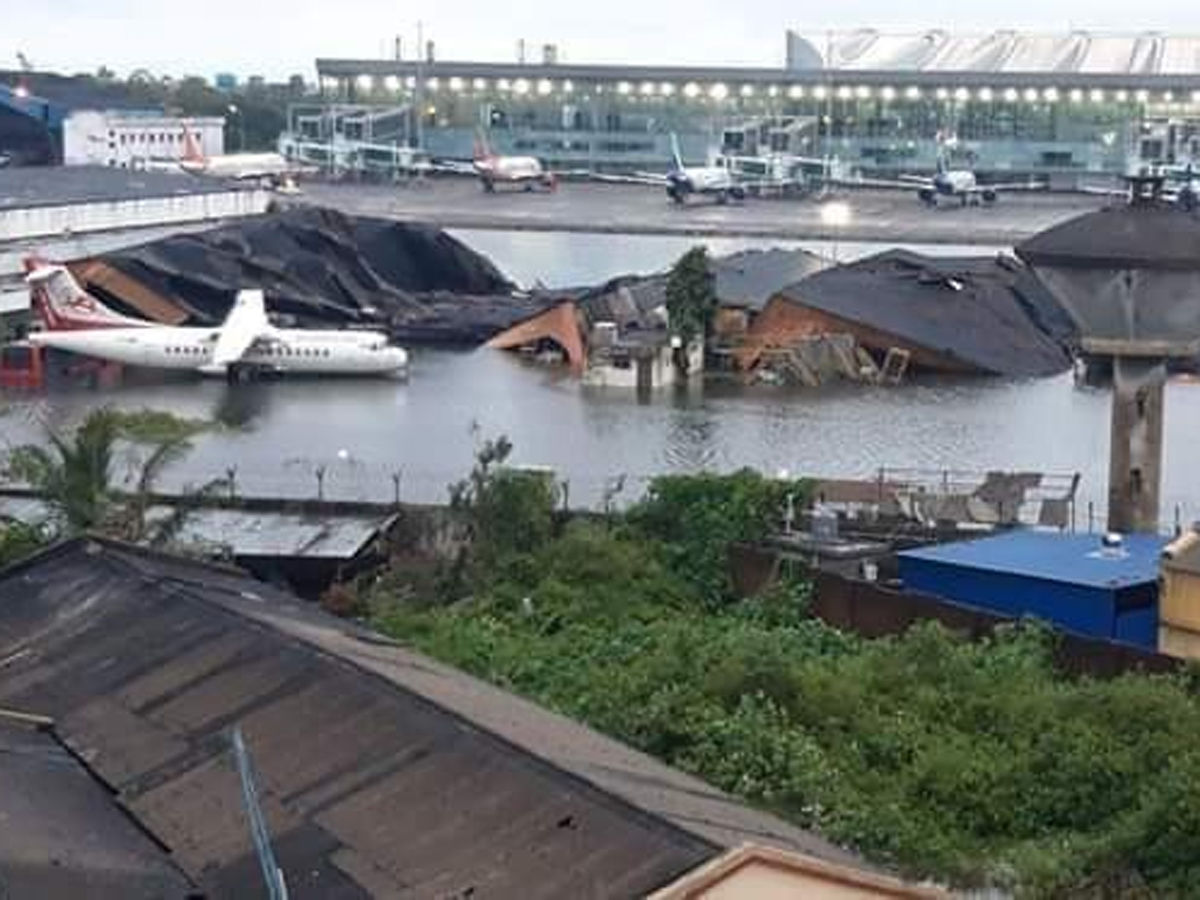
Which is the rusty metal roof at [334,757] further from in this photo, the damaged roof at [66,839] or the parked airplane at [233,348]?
the parked airplane at [233,348]

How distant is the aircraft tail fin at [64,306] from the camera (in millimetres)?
17484

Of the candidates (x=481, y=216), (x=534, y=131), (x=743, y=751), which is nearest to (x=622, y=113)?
(x=534, y=131)

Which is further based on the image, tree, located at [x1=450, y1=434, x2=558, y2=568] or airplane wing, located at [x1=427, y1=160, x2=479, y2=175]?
airplane wing, located at [x1=427, y1=160, x2=479, y2=175]

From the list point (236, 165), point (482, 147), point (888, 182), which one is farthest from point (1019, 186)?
point (236, 165)

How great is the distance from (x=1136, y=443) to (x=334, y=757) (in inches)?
175

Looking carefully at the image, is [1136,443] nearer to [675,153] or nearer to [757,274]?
[757,274]

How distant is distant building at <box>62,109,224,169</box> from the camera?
3634cm

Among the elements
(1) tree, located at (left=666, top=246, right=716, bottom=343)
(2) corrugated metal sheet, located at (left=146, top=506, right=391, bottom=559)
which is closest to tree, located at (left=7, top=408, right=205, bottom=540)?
(2) corrugated metal sheet, located at (left=146, top=506, right=391, bottom=559)

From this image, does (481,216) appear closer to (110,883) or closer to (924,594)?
(924,594)

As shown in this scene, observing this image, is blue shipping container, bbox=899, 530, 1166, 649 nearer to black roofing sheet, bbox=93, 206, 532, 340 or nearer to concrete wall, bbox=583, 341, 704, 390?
concrete wall, bbox=583, 341, 704, 390

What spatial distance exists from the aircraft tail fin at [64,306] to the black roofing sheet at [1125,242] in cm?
970

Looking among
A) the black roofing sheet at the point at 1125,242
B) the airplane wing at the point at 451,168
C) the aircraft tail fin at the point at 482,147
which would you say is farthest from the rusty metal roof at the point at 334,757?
the airplane wing at the point at 451,168

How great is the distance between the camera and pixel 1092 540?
886 centimetres

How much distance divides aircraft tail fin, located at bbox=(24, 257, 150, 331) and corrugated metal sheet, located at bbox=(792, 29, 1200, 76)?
30.8 metres
